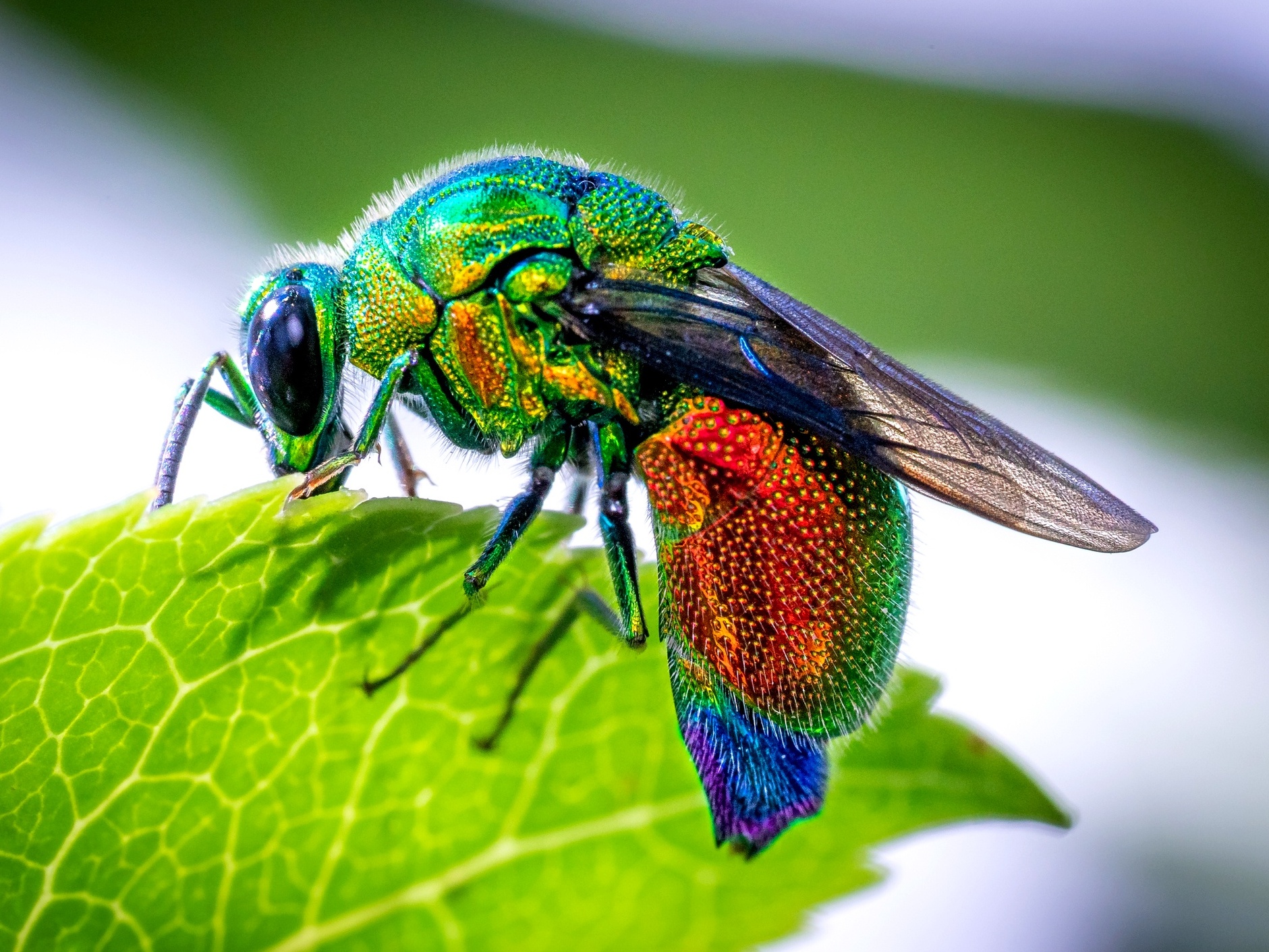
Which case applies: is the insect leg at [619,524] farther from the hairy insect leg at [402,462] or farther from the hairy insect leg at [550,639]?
the hairy insect leg at [402,462]

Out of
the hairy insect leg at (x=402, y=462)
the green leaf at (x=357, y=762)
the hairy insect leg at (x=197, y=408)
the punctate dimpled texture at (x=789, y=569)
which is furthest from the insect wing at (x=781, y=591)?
the hairy insect leg at (x=197, y=408)

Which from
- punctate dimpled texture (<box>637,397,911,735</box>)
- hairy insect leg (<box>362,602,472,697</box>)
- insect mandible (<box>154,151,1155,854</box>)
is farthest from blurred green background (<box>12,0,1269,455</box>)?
hairy insect leg (<box>362,602,472,697</box>)

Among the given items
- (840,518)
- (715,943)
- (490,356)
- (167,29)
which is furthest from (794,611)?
(167,29)

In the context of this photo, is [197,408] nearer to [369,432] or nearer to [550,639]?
[369,432]

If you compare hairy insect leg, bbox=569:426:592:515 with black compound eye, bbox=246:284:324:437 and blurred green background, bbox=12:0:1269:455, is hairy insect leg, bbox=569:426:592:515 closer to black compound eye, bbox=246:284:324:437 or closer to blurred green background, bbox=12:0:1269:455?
black compound eye, bbox=246:284:324:437

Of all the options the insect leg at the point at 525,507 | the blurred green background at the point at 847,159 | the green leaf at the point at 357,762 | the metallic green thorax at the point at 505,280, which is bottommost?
the green leaf at the point at 357,762

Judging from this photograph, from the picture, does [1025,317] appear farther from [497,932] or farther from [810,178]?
[497,932]

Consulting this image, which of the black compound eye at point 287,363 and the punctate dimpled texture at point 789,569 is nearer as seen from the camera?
the punctate dimpled texture at point 789,569
